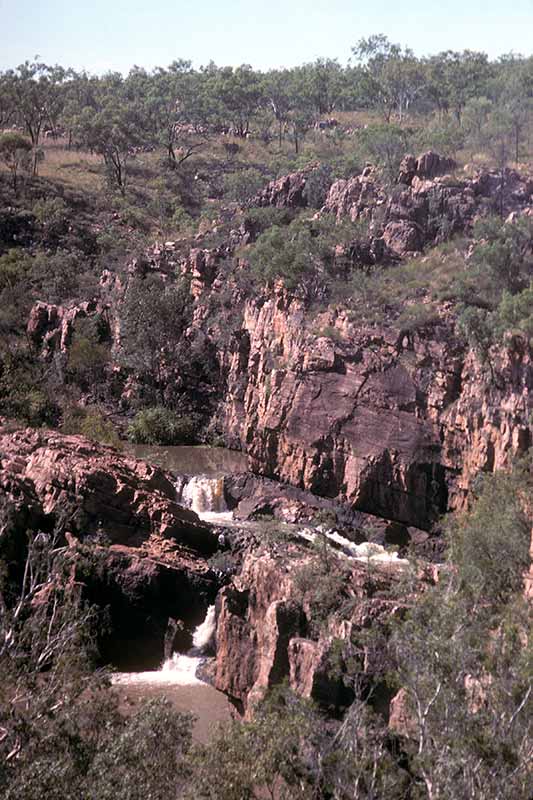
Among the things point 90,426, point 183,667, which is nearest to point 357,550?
point 183,667

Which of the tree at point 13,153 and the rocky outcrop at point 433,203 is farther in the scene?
the tree at point 13,153

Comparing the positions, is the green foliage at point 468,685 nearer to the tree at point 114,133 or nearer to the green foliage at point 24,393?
the green foliage at point 24,393

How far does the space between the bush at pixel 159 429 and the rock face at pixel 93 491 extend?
44.5ft

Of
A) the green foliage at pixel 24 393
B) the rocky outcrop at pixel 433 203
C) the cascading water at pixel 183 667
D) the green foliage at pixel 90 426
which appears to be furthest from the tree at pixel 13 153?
the cascading water at pixel 183 667

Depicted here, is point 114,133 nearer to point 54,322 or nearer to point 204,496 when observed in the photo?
point 54,322

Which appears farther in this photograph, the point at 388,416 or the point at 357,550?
the point at 388,416

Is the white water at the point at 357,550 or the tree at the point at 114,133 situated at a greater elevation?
the tree at the point at 114,133

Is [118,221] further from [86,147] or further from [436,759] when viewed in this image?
[436,759]

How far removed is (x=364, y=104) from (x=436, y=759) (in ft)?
275

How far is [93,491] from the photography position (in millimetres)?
32938

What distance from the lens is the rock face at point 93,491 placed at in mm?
32156

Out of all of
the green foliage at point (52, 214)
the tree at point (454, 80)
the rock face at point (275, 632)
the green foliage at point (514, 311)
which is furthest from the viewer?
the tree at point (454, 80)

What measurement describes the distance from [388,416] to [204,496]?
362 inches

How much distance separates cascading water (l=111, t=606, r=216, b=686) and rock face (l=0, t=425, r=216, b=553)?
3.87 m
